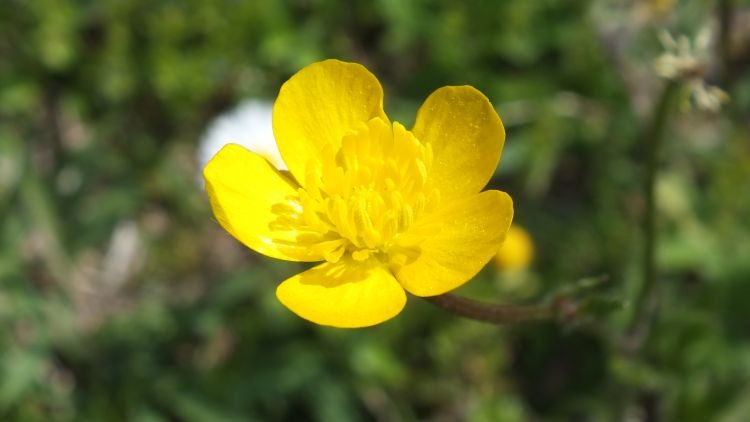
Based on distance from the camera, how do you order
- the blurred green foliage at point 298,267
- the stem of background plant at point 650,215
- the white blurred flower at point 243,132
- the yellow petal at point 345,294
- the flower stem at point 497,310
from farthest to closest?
the white blurred flower at point 243,132, the blurred green foliage at point 298,267, the stem of background plant at point 650,215, the flower stem at point 497,310, the yellow petal at point 345,294

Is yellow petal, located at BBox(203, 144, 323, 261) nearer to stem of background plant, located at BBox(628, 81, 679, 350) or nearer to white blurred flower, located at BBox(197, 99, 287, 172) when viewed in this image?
stem of background plant, located at BBox(628, 81, 679, 350)

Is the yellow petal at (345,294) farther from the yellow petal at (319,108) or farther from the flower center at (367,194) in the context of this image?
the yellow petal at (319,108)

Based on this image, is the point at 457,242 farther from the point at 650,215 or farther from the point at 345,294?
the point at 650,215

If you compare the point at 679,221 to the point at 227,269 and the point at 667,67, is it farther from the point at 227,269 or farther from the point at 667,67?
the point at 227,269

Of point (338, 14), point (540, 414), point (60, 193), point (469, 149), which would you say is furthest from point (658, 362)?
point (60, 193)

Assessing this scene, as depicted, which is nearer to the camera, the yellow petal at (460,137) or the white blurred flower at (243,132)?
the yellow petal at (460,137)

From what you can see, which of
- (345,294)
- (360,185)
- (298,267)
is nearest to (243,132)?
(298,267)

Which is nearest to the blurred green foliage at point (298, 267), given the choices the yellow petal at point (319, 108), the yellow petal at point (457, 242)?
the yellow petal at point (457, 242)
